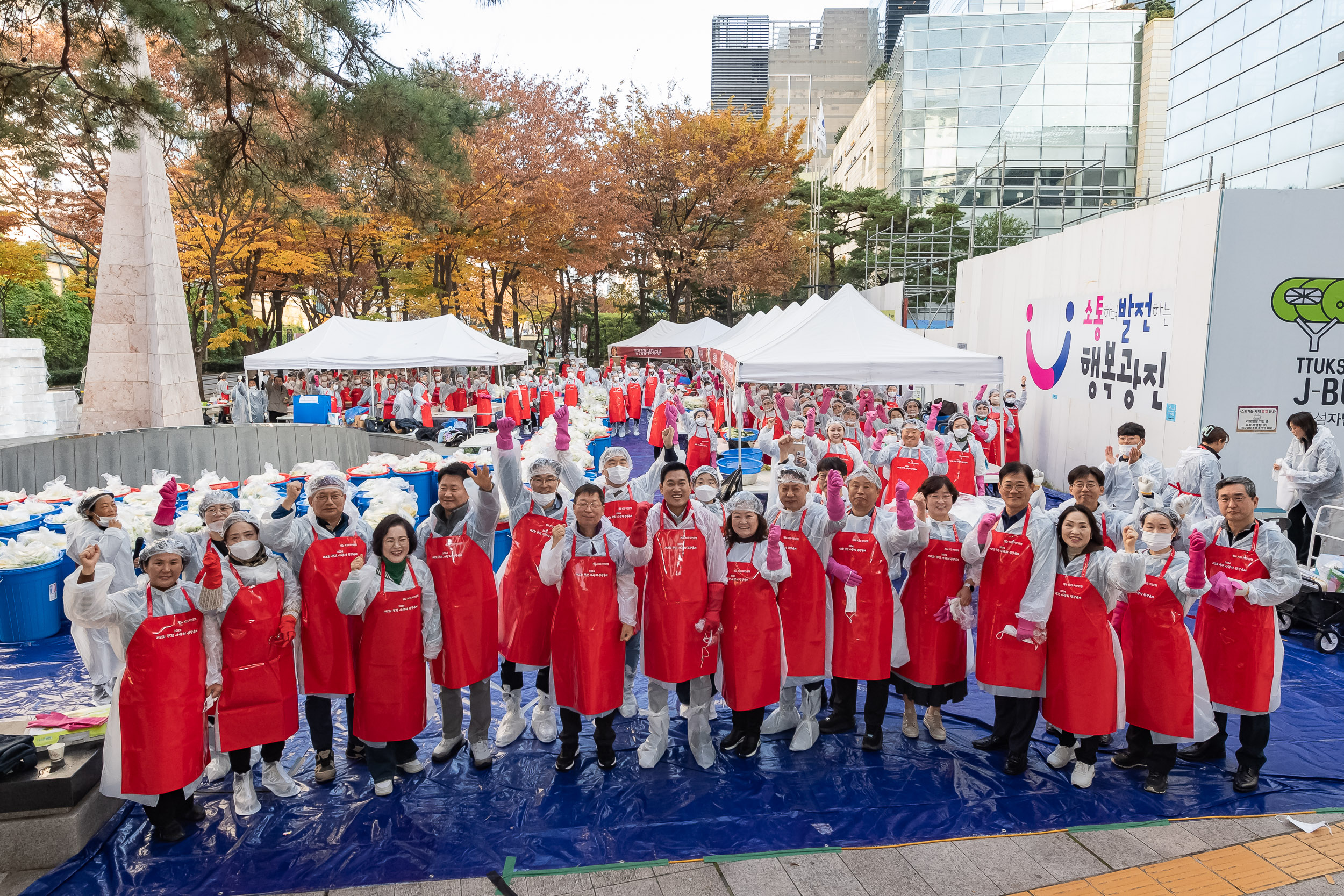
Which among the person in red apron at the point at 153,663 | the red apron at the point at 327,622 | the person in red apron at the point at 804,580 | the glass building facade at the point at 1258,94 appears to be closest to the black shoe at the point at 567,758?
the red apron at the point at 327,622

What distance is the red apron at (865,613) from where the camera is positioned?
192 inches

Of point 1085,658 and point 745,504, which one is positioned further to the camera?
point 745,504

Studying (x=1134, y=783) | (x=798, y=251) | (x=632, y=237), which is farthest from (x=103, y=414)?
(x=798, y=251)

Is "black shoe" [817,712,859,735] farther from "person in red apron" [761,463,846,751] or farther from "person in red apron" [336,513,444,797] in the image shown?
"person in red apron" [336,513,444,797]

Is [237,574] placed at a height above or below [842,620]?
above

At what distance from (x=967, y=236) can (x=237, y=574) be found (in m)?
31.0

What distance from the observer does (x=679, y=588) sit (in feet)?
15.2

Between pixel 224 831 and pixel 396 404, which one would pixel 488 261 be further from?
pixel 224 831

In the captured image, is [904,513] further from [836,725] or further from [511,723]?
[511,723]

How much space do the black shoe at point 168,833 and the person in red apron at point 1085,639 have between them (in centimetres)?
476

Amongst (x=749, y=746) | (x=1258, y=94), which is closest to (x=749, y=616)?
(x=749, y=746)

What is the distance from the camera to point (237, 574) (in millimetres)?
4172

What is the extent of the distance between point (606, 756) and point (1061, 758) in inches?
107

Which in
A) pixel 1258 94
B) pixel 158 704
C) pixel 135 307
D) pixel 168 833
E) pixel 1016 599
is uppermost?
pixel 1258 94
